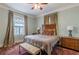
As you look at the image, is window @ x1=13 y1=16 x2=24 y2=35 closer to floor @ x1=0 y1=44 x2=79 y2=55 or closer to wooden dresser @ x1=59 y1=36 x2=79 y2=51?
floor @ x1=0 y1=44 x2=79 y2=55

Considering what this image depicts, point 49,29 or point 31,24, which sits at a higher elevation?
point 31,24

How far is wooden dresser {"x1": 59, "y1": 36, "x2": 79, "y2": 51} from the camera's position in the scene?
166 cm

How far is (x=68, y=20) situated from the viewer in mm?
1728

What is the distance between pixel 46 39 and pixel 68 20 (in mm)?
575

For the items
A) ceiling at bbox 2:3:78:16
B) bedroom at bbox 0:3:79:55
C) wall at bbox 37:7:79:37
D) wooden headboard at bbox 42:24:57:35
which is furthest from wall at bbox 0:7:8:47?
wall at bbox 37:7:79:37

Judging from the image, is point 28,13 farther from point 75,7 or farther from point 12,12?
point 75,7

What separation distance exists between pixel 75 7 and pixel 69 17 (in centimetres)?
21

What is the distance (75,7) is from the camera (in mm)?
1658

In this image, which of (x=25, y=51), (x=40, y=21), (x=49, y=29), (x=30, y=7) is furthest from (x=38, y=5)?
(x=25, y=51)

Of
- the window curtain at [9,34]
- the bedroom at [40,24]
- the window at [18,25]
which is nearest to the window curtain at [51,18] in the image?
the bedroom at [40,24]

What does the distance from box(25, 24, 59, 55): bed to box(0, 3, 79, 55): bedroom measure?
0.07 ft

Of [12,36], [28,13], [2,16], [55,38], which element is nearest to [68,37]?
[55,38]

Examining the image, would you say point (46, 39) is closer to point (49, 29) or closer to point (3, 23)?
point (49, 29)

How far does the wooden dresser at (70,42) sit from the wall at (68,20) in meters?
0.09
